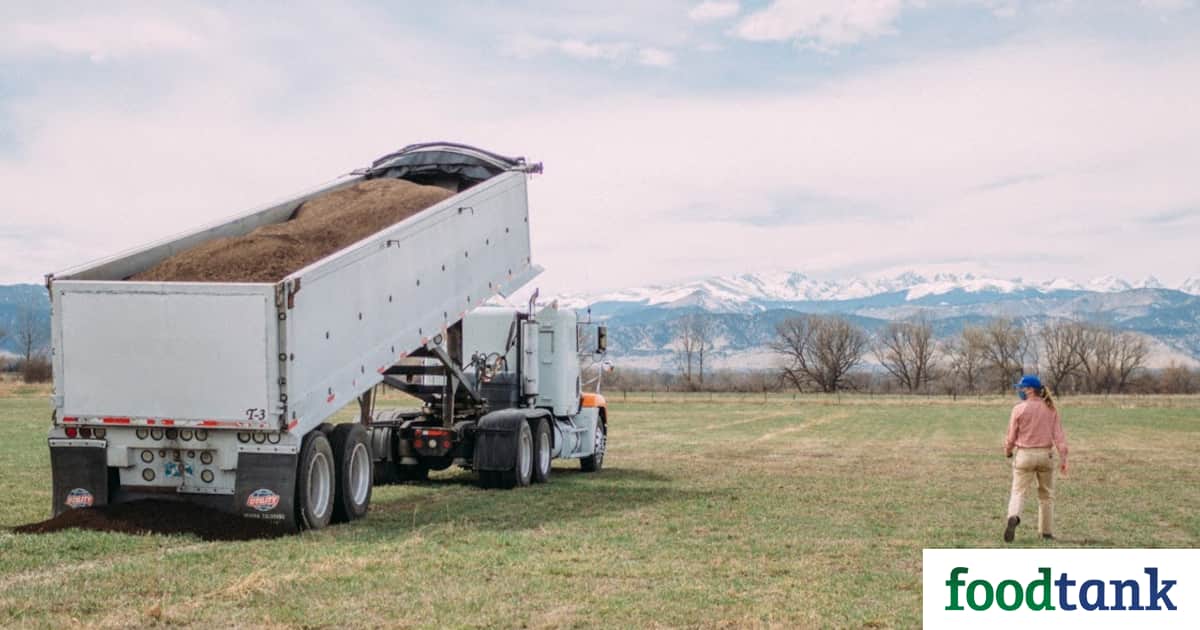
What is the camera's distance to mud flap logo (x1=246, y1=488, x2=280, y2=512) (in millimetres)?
13148

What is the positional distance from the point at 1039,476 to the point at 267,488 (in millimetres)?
8705

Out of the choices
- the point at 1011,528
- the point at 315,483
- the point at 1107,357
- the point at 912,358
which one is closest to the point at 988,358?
the point at 1107,357

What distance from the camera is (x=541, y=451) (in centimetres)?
2094

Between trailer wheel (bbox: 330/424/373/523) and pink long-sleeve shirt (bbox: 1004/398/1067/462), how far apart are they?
7682 millimetres

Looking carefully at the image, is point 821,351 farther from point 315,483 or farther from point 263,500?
point 263,500

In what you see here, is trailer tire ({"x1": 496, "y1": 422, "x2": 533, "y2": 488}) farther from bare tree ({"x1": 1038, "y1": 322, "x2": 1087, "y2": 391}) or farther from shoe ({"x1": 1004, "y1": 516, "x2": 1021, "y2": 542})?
bare tree ({"x1": 1038, "y1": 322, "x2": 1087, "y2": 391})

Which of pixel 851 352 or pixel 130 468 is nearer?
pixel 130 468

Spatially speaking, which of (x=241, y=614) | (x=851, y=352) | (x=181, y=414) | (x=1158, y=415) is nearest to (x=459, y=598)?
(x=241, y=614)

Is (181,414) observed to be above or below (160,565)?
above

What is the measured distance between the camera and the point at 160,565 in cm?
1104

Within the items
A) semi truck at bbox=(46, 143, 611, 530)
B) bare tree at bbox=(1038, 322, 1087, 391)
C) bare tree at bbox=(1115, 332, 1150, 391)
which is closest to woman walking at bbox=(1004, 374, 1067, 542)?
semi truck at bbox=(46, 143, 611, 530)

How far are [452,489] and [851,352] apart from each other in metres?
148

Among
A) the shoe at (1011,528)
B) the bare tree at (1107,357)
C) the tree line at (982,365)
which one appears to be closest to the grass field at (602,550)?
the shoe at (1011,528)

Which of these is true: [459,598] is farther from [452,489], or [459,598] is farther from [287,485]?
[452,489]
